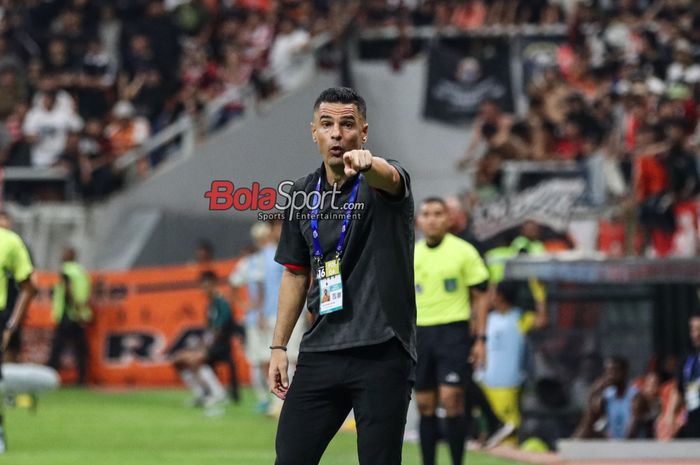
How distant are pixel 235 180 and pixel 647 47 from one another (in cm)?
1728

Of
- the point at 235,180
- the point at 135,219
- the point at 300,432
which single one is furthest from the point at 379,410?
the point at 135,219

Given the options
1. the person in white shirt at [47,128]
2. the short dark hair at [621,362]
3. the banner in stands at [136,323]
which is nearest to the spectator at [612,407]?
the short dark hair at [621,362]

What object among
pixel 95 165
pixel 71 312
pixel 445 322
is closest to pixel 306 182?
pixel 445 322

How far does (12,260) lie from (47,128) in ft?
42.0

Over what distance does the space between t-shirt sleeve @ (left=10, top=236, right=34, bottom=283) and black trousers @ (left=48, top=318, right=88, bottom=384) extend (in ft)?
33.6

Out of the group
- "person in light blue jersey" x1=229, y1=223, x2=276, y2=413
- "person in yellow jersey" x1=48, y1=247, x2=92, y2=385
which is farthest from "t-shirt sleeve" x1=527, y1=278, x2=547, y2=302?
"person in yellow jersey" x1=48, y1=247, x2=92, y2=385

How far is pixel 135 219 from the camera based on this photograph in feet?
86.0

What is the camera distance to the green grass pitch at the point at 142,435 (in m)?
14.0

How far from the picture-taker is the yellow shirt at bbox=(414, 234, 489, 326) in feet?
41.0

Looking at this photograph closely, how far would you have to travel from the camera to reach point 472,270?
12.7 m

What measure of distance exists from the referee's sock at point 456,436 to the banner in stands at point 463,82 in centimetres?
1435

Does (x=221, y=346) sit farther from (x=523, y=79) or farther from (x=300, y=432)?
(x=300, y=432)

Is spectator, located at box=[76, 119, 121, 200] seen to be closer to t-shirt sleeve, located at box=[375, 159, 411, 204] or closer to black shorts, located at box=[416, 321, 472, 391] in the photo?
black shorts, located at box=[416, 321, 472, 391]

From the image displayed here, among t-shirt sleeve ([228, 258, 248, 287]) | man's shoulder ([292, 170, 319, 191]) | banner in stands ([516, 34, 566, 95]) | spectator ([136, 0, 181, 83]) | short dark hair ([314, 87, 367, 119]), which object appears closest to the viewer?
short dark hair ([314, 87, 367, 119])
